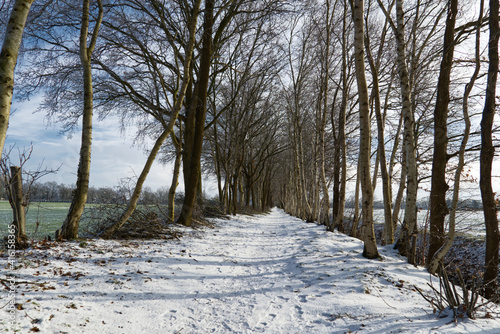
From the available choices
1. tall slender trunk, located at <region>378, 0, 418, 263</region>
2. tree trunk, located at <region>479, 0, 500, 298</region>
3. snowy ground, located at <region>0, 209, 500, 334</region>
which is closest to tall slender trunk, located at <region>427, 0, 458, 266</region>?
tall slender trunk, located at <region>378, 0, 418, 263</region>

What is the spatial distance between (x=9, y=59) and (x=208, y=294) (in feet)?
11.9

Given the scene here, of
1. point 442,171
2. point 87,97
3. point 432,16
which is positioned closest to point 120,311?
point 87,97

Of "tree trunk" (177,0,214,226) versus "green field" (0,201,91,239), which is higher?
"tree trunk" (177,0,214,226)

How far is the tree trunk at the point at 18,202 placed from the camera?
14.1ft

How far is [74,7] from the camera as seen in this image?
6.19m

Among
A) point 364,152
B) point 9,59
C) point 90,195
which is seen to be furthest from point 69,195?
point 364,152

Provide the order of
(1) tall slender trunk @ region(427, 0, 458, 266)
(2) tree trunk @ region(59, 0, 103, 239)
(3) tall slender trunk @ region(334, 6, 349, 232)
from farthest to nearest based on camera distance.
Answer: (3) tall slender trunk @ region(334, 6, 349, 232) → (1) tall slender trunk @ region(427, 0, 458, 266) → (2) tree trunk @ region(59, 0, 103, 239)

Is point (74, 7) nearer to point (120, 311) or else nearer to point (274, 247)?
point (120, 311)

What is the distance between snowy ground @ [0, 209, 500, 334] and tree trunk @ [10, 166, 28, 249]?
0.45 metres

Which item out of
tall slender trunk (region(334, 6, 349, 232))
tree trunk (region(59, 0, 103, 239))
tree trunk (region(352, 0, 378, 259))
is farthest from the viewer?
Result: tall slender trunk (region(334, 6, 349, 232))

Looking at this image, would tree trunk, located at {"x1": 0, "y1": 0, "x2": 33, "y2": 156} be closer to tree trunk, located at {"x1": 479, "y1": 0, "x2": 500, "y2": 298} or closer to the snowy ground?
the snowy ground

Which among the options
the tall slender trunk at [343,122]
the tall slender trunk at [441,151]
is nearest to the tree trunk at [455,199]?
the tall slender trunk at [441,151]

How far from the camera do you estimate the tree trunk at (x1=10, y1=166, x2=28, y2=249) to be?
430 cm

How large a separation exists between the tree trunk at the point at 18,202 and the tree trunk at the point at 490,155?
27.2ft
